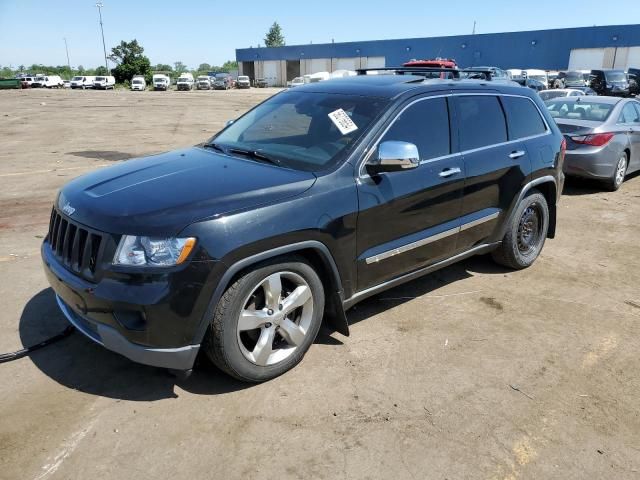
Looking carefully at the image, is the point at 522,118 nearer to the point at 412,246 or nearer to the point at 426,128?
the point at 426,128

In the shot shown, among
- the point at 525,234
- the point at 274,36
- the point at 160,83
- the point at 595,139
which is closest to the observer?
the point at 525,234

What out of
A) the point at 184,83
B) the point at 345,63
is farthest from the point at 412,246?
the point at 345,63

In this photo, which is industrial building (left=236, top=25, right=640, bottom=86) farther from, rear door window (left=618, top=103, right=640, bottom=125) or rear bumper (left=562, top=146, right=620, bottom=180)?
rear bumper (left=562, top=146, right=620, bottom=180)

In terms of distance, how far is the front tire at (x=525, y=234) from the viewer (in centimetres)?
507

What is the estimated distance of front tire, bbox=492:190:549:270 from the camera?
5.07 metres

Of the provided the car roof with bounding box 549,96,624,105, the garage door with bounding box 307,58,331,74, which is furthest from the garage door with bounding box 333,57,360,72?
the car roof with bounding box 549,96,624,105

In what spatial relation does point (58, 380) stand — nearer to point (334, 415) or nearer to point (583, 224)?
point (334, 415)

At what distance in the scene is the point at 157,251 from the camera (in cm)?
280

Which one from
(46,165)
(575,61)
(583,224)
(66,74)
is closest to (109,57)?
(66,74)

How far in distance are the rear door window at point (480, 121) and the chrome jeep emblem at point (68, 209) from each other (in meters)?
2.92

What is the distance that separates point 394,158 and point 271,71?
79.0m

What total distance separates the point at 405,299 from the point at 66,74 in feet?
353

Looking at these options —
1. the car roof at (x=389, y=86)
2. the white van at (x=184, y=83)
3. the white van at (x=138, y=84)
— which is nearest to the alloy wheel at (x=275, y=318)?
the car roof at (x=389, y=86)

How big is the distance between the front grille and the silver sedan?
7.78m
